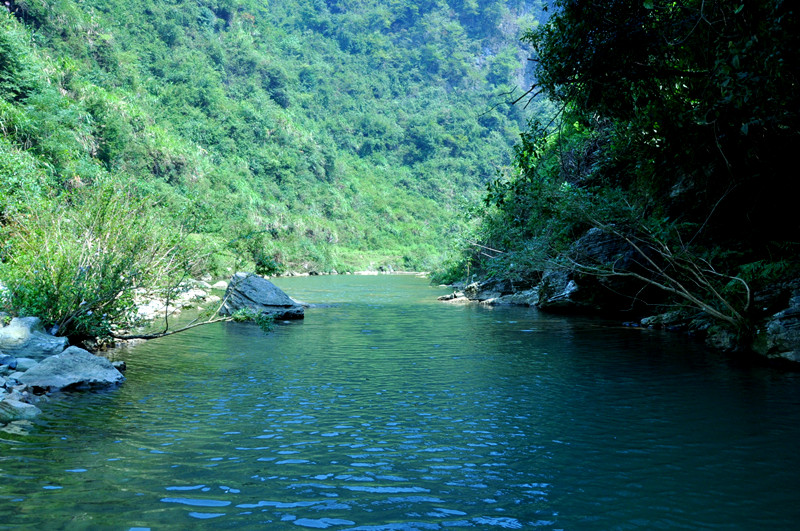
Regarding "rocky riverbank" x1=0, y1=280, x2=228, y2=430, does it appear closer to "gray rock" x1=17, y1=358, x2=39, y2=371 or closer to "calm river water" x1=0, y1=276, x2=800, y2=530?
"gray rock" x1=17, y1=358, x2=39, y2=371

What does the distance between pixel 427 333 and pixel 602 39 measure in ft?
42.4

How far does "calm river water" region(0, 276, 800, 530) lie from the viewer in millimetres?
5770

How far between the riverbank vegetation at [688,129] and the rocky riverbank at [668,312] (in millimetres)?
179

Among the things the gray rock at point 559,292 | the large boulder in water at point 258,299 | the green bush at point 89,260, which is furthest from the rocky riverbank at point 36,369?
the gray rock at point 559,292

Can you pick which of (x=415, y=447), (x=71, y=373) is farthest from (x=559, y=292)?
(x=71, y=373)

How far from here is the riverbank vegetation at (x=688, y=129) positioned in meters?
7.45

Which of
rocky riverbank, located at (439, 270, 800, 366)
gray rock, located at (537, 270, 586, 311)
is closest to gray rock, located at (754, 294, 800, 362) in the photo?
rocky riverbank, located at (439, 270, 800, 366)

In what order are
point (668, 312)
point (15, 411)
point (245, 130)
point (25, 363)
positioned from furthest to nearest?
point (245, 130), point (668, 312), point (25, 363), point (15, 411)

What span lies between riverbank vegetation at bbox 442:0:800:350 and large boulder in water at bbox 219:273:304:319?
33.2ft

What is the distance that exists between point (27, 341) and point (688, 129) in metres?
13.4

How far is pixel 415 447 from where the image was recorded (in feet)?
25.9

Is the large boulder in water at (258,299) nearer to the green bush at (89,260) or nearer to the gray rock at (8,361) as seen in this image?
the green bush at (89,260)

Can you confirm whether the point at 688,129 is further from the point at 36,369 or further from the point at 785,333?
the point at 36,369

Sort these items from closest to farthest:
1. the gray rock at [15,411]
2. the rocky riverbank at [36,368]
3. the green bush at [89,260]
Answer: the gray rock at [15,411] < the rocky riverbank at [36,368] < the green bush at [89,260]
